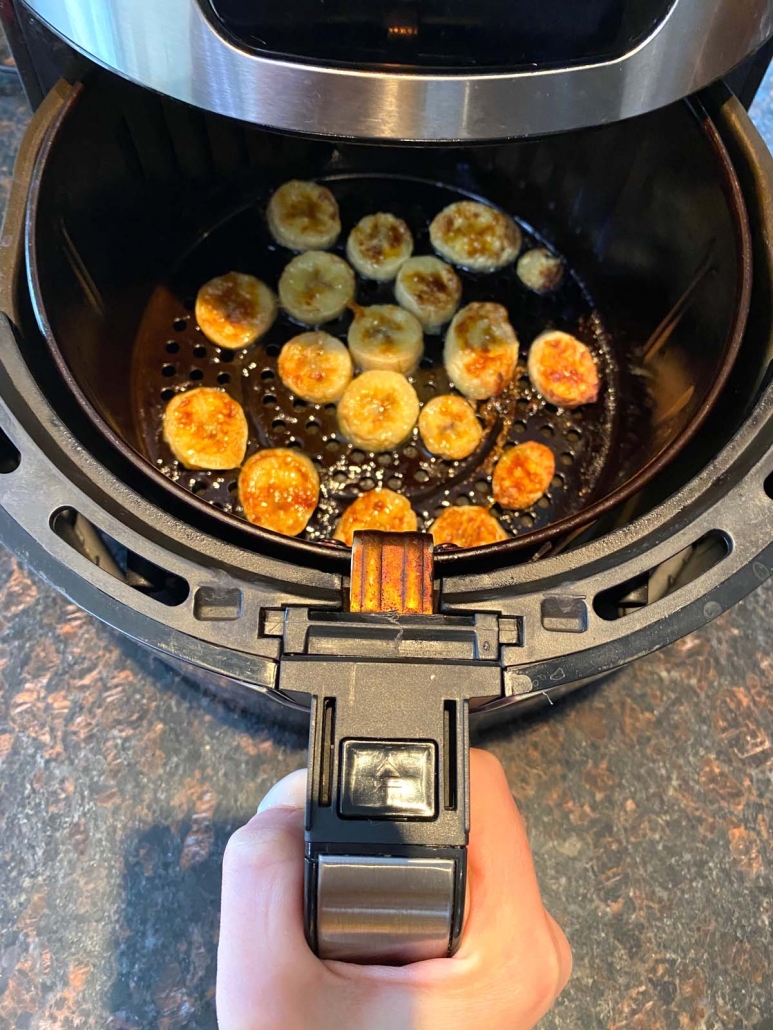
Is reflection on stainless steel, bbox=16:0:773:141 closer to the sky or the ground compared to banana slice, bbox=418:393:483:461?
closer to the sky

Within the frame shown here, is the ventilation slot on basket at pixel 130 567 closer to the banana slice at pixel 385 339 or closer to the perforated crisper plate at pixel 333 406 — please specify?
the perforated crisper plate at pixel 333 406

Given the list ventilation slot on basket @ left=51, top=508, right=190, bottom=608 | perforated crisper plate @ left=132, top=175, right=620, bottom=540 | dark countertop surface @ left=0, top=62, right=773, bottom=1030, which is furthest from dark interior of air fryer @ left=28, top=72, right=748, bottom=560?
dark countertop surface @ left=0, top=62, right=773, bottom=1030

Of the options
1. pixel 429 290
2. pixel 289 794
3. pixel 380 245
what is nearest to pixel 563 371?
pixel 429 290

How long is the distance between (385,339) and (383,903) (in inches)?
29.4

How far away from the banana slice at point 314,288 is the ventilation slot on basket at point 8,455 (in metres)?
0.50

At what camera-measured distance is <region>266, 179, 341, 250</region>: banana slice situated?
3.55 feet

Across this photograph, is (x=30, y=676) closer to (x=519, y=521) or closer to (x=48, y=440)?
(x=48, y=440)

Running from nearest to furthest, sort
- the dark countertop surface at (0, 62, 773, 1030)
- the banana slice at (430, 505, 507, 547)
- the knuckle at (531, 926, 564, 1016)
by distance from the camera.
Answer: the knuckle at (531, 926, 564, 1016) → the dark countertop surface at (0, 62, 773, 1030) → the banana slice at (430, 505, 507, 547)

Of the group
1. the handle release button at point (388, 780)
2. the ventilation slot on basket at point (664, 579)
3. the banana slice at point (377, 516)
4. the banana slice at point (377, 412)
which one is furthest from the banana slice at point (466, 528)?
the handle release button at point (388, 780)

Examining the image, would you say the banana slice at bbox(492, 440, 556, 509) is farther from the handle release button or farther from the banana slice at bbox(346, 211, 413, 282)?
the handle release button

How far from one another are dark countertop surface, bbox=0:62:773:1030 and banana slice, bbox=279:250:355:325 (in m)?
0.52

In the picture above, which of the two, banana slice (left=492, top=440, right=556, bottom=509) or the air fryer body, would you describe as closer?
the air fryer body

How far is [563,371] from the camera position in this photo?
1.03 metres

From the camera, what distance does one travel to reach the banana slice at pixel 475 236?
109 centimetres
